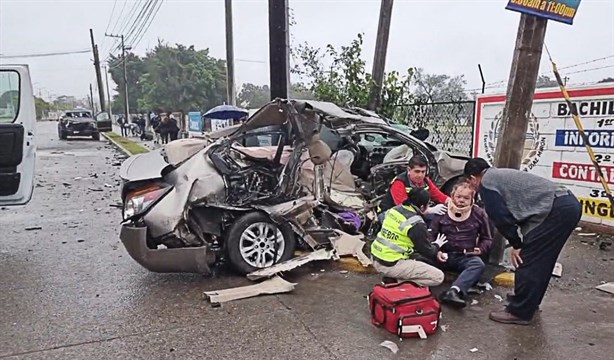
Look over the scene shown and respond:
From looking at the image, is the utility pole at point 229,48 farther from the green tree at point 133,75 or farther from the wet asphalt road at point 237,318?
A: the green tree at point 133,75

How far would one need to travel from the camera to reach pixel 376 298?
4184mm

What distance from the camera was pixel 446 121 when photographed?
10883 mm

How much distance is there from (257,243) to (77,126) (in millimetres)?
27977

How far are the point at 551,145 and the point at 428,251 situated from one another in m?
4.08

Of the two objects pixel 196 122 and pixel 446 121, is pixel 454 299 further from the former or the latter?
pixel 196 122

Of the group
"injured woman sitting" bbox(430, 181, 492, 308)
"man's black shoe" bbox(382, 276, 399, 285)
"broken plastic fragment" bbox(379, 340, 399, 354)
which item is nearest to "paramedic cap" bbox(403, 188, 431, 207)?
"injured woman sitting" bbox(430, 181, 492, 308)

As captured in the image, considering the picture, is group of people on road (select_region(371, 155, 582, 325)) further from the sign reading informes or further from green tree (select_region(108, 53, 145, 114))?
green tree (select_region(108, 53, 145, 114))

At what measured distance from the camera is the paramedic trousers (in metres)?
4.49

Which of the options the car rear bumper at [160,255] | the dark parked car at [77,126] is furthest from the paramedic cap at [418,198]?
the dark parked car at [77,126]

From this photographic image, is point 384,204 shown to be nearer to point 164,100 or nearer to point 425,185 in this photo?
point 425,185

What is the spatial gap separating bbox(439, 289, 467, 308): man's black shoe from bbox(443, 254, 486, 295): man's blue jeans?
0.25 ft

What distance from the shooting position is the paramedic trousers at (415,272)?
449cm

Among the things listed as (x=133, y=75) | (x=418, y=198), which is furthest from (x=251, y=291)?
(x=133, y=75)

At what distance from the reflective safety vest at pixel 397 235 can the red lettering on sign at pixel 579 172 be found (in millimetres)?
3679
